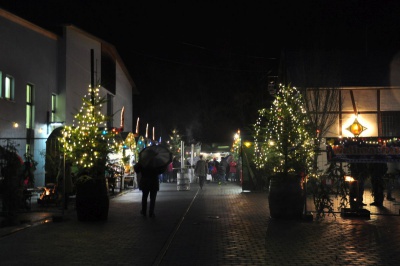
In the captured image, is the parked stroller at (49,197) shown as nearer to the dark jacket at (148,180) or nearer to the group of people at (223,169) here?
the dark jacket at (148,180)

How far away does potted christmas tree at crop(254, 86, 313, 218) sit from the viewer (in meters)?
13.9

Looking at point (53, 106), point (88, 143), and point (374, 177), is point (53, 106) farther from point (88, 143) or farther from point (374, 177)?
point (374, 177)

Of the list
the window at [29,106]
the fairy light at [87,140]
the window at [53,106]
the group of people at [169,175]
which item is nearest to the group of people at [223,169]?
the group of people at [169,175]

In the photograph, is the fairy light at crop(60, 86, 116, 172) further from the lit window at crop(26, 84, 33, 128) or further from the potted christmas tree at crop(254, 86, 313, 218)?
the lit window at crop(26, 84, 33, 128)

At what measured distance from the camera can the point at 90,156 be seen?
16016 mm

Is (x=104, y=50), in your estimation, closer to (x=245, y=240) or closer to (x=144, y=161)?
(x=144, y=161)

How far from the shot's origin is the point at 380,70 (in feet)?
107

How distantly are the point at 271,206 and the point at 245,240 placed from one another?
12.0 feet

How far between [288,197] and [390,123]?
18187mm

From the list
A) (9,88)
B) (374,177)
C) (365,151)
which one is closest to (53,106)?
(9,88)

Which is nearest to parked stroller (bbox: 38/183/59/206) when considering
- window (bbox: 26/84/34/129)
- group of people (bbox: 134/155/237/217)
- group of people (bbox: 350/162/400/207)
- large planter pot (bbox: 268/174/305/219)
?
group of people (bbox: 134/155/237/217)

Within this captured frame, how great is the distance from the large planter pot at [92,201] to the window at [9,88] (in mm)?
10150

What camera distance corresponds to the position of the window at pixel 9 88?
74.5ft

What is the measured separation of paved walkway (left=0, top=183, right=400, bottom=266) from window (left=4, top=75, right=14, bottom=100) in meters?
8.87
